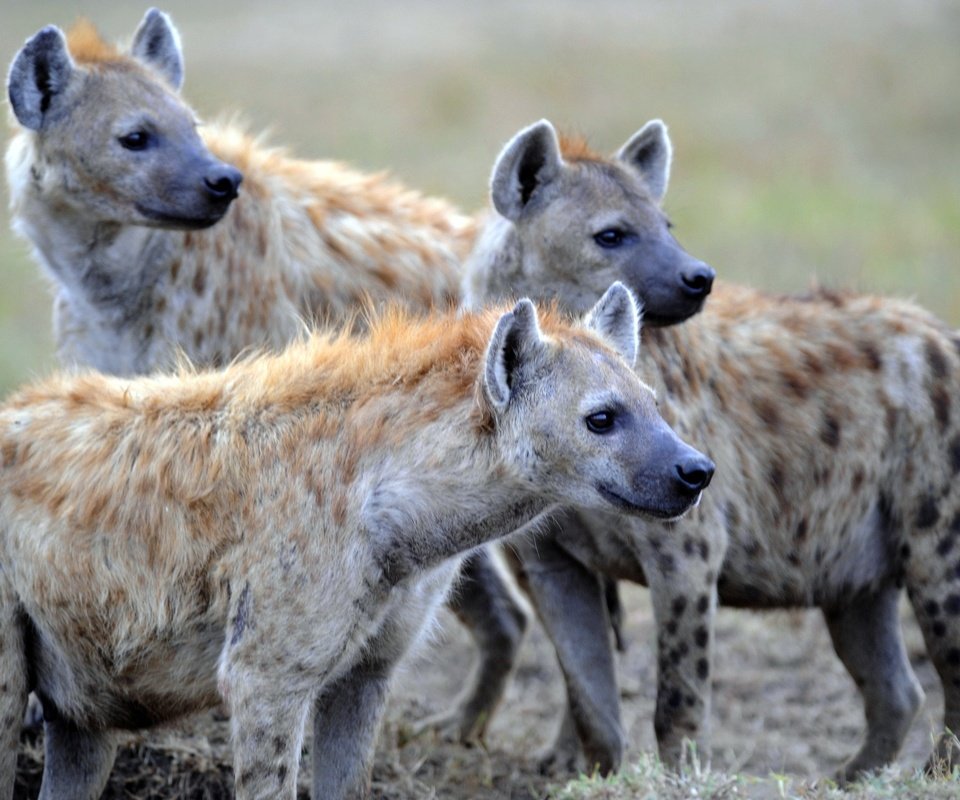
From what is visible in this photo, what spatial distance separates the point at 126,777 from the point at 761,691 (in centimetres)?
271

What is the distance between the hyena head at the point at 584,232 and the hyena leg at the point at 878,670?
134 cm

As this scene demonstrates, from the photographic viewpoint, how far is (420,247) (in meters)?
5.77

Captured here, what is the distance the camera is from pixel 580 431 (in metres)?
3.68

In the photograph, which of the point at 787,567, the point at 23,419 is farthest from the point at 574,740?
the point at 23,419

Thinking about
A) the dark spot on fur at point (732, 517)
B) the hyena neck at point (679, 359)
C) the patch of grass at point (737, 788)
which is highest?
the hyena neck at point (679, 359)

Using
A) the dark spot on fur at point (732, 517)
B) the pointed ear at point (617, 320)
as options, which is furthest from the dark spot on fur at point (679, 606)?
the pointed ear at point (617, 320)

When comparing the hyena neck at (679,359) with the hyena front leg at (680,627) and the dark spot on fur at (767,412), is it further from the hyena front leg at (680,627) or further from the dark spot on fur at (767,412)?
the hyena front leg at (680,627)

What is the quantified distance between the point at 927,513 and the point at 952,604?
0.29 meters

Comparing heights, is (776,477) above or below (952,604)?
above

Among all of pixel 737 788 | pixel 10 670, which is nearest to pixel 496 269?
pixel 737 788

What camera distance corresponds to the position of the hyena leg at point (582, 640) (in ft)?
16.3

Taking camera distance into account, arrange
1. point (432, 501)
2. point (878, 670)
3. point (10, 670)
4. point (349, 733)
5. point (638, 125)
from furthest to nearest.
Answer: point (638, 125) → point (878, 670) → point (349, 733) → point (10, 670) → point (432, 501)

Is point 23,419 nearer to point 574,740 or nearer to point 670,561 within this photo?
point 670,561

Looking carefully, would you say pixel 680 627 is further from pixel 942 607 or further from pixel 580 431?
pixel 580 431
